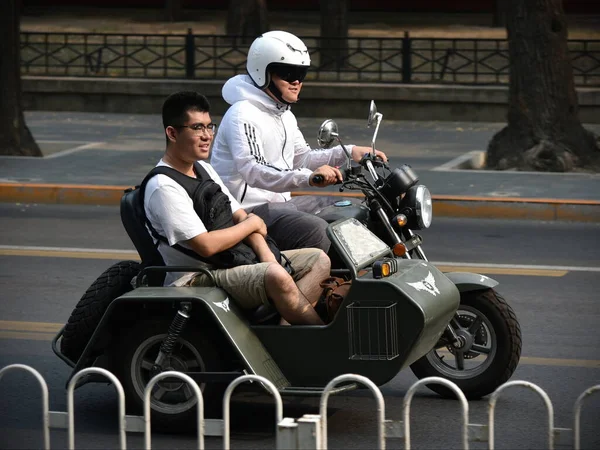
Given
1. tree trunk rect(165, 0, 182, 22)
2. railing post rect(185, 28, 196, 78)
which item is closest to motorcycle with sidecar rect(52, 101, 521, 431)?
railing post rect(185, 28, 196, 78)

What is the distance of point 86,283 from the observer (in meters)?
9.27

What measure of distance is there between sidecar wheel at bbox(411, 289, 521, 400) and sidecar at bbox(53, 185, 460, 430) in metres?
0.35

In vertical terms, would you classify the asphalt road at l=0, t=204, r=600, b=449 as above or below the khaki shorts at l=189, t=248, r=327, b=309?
below

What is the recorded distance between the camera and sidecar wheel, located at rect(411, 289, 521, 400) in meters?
6.25

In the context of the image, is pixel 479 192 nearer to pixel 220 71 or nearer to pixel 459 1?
pixel 220 71

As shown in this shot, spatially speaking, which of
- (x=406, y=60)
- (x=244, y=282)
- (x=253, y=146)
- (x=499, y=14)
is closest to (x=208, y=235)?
(x=244, y=282)

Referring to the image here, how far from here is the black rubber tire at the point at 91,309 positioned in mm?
5953

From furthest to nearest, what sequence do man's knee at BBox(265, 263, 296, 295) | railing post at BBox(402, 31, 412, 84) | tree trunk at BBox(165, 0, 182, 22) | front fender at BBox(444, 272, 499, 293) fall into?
tree trunk at BBox(165, 0, 182, 22)
railing post at BBox(402, 31, 412, 84)
front fender at BBox(444, 272, 499, 293)
man's knee at BBox(265, 263, 296, 295)

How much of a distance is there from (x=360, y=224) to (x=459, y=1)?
104ft

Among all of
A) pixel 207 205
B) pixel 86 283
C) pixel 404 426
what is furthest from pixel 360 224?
pixel 86 283

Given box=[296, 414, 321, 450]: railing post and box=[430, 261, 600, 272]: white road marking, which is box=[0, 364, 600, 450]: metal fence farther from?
box=[430, 261, 600, 272]: white road marking

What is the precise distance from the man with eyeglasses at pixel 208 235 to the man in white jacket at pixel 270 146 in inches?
10.9

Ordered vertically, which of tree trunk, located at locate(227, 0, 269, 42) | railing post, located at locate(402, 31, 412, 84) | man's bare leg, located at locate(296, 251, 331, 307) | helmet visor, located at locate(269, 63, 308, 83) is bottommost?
man's bare leg, located at locate(296, 251, 331, 307)

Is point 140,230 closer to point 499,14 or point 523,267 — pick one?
point 523,267
